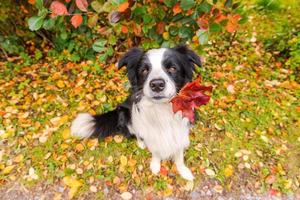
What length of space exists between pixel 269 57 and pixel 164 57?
2.80 metres

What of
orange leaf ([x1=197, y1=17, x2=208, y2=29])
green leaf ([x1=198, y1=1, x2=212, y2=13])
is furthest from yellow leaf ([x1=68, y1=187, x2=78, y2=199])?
green leaf ([x1=198, y1=1, x2=212, y2=13])

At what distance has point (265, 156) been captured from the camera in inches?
136

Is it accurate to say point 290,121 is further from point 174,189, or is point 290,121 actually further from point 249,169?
point 174,189

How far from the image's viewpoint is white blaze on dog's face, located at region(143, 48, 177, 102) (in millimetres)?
2311

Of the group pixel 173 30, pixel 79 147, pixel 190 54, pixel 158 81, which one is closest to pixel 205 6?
pixel 190 54

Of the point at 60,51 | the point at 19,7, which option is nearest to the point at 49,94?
the point at 60,51

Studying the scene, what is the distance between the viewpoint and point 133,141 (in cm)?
355

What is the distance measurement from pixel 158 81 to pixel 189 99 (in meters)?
0.27

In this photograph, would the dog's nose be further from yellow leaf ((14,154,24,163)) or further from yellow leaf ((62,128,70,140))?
yellow leaf ((14,154,24,163))

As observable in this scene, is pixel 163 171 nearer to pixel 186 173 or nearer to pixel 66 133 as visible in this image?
pixel 186 173

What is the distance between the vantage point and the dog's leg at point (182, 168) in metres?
3.18

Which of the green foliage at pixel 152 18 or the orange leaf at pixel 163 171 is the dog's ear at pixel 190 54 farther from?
the orange leaf at pixel 163 171

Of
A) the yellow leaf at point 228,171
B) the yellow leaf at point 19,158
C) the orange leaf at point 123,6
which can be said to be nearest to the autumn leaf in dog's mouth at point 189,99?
the orange leaf at point 123,6

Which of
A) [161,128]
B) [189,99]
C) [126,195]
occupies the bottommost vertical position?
[126,195]
